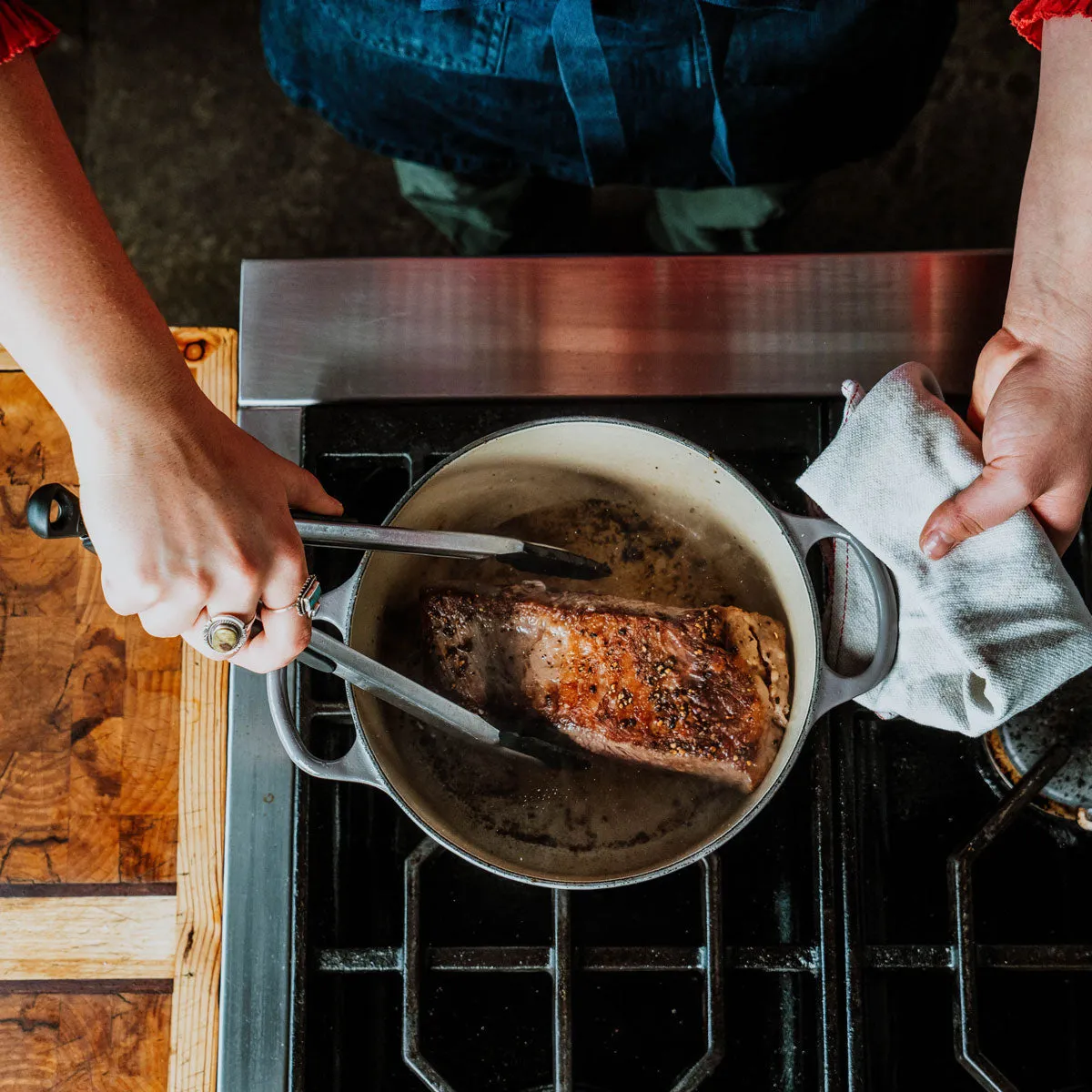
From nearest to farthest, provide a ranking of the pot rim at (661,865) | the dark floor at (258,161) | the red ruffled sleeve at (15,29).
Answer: the red ruffled sleeve at (15,29) → the pot rim at (661,865) → the dark floor at (258,161)

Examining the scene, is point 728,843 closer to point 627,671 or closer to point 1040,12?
point 627,671

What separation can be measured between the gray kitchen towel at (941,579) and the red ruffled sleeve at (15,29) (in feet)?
1.87

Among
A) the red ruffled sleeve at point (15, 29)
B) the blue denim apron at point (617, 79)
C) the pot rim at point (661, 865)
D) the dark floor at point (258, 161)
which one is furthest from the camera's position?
the dark floor at point (258, 161)

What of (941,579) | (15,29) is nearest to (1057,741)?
(941,579)

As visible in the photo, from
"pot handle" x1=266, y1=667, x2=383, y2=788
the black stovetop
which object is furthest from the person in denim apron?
"pot handle" x1=266, y1=667, x2=383, y2=788

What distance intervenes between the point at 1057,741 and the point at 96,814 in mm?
836

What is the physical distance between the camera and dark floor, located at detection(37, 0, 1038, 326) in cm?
136

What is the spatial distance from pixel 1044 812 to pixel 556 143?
0.75 meters

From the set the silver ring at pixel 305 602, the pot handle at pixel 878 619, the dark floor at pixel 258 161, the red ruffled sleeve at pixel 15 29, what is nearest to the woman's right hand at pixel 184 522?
the silver ring at pixel 305 602

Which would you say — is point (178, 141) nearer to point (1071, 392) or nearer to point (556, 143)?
point (556, 143)

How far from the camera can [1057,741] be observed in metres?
0.79

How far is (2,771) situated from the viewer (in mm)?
840

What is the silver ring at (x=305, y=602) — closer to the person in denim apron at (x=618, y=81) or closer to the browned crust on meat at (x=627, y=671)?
the browned crust on meat at (x=627, y=671)

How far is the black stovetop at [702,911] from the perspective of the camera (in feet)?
2.61
